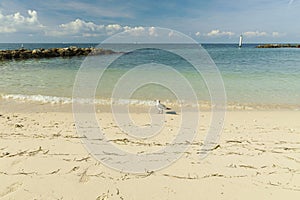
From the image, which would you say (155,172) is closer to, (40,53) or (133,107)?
(133,107)

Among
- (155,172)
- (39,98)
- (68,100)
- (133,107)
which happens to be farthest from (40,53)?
(155,172)

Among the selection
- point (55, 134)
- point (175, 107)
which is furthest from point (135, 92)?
point (55, 134)

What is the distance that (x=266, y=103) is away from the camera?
740 cm

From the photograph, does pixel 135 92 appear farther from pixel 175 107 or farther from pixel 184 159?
pixel 184 159

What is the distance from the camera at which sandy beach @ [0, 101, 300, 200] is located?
2.65 meters

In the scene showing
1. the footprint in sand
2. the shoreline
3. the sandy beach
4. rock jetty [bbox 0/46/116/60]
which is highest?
rock jetty [bbox 0/46/116/60]

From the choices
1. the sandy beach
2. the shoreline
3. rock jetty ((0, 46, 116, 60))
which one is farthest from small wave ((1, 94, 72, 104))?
rock jetty ((0, 46, 116, 60))

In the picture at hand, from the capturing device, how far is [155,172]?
3080 mm

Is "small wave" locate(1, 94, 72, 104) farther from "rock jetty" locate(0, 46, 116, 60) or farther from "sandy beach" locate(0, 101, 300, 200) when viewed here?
"rock jetty" locate(0, 46, 116, 60)

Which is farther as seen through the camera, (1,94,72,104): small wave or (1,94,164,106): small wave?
(1,94,72,104): small wave

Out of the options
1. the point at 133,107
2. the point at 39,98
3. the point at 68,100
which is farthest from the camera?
the point at 39,98

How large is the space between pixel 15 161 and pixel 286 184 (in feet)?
13.1

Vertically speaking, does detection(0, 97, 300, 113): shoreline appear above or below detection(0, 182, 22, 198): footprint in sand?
above

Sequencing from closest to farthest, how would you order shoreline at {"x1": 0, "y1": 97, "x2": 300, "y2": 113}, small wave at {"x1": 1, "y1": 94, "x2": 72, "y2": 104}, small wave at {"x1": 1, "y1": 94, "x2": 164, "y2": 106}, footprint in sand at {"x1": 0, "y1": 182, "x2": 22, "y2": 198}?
footprint in sand at {"x1": 0, "y1": 182, "x2": 22, "y2": 198}
shoreline at {"x1": 0, "y1": 97, "x2": 300, "y2": 113}
small wave at {"x1": 1, "y1": 94, "x2": 164, "y2": 106}
small wave at {"x1": 1, "y1": 94, "x2": 72, "y2": 104}
